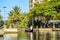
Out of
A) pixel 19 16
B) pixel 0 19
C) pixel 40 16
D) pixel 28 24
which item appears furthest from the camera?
pixel 0 19

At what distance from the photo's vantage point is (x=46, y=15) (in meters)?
70.4

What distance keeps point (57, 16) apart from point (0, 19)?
44.2m

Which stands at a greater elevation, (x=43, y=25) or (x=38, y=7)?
(x=38, y=7)

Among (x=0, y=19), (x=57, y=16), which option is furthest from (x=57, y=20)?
(x=0, y=19)

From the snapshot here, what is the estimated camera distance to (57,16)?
231 feet

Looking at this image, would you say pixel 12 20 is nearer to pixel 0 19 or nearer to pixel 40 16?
pixel 0 19

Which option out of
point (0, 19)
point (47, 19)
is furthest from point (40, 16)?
point (0, 19)

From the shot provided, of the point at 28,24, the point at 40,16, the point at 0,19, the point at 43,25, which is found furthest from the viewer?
the point at 0,19

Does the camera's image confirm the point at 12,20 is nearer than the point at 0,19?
Yes

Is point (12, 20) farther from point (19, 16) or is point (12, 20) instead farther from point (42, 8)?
point (42, 8)

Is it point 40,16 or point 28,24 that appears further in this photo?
point 28,24

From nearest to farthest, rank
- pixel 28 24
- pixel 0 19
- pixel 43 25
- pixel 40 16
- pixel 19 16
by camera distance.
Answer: pixel 40 16
pixel 43 25
pixel 28 24
pixel 19 16
pixel 0 19

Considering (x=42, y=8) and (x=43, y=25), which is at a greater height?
(x=42, y=8)

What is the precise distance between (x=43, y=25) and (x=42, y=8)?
10191mm
